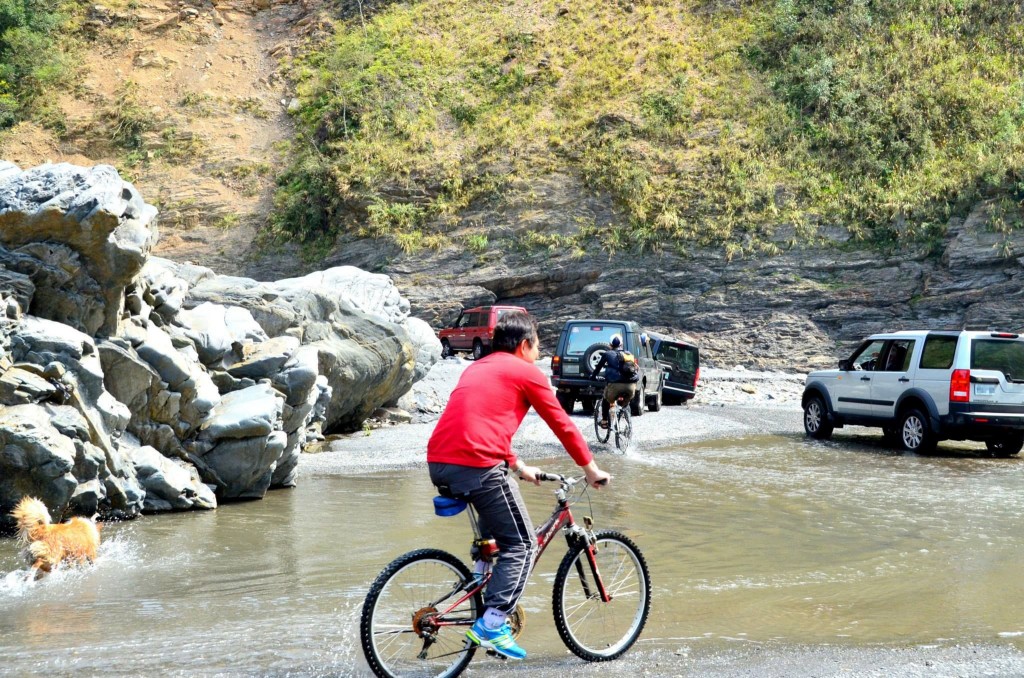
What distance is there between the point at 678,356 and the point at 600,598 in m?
19.4

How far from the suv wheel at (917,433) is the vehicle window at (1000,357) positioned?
1151mm

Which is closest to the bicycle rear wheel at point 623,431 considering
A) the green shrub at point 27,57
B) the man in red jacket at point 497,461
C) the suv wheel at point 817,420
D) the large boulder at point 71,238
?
the suv wheel at point 817,420

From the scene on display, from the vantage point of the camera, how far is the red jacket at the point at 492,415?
4645 millimetres

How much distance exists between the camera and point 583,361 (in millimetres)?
19016

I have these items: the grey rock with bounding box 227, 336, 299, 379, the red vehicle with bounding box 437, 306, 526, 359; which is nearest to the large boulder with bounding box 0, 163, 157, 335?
the grey rock with bounding box 227, 336, 299, 379

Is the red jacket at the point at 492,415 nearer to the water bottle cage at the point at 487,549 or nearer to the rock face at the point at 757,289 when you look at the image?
the water bottle cage at the point at 487,549

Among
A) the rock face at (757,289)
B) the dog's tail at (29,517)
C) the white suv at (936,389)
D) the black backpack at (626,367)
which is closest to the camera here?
the dog's tail at (29,517)

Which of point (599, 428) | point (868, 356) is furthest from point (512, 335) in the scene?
point (868, 356)

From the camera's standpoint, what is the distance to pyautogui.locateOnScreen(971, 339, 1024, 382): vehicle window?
566 inches

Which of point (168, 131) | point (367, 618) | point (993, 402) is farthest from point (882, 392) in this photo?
point (168, 131)

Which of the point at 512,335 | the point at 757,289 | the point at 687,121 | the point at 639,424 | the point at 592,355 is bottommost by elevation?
the point at 639,424

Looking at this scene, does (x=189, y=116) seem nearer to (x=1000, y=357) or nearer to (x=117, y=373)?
(x=117, y=373)

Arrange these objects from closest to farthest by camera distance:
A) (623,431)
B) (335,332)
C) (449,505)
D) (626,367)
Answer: (449,505)
(626,367)
(623,431)
(335,332)

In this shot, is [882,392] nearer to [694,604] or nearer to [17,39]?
[694,604]
